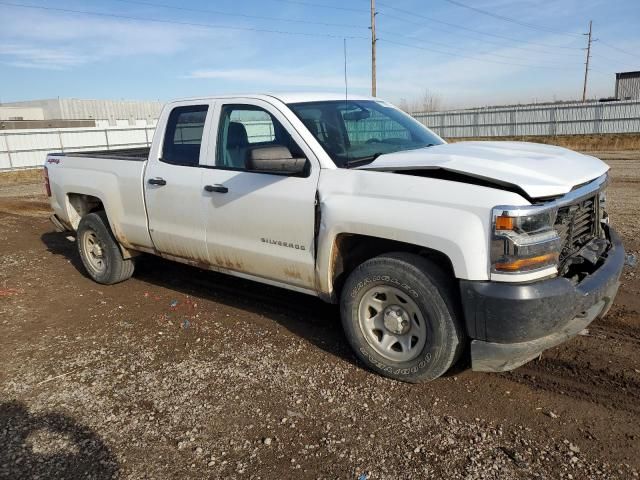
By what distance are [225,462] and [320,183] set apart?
6.38 feet

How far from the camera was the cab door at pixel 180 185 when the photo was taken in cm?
467

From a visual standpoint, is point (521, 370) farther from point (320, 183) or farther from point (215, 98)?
point (215, 98)

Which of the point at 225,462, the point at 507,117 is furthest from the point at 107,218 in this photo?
the point at 507,117

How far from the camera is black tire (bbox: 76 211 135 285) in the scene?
5859mm

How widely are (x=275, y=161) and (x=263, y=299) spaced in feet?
6.75

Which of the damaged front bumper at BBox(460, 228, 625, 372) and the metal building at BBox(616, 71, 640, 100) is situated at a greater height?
the metal building at BBox(616, 71, 640, 100)

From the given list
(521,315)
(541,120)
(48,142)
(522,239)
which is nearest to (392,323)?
(521,315)

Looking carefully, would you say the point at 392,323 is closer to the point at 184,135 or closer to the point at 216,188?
the point at 216,188

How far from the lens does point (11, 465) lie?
294 cm

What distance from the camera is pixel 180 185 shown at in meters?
4.75

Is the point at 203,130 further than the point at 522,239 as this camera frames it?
Yes

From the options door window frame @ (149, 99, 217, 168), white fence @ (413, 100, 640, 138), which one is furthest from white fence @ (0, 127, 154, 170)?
white fence @ (413, 100, 640, 138)

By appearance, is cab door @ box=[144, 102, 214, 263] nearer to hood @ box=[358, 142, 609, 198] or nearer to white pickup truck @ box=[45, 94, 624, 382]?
white pickup truck @ box=[45, 94, 624, 382]

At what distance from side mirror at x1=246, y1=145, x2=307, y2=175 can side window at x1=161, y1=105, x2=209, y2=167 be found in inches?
46.9
